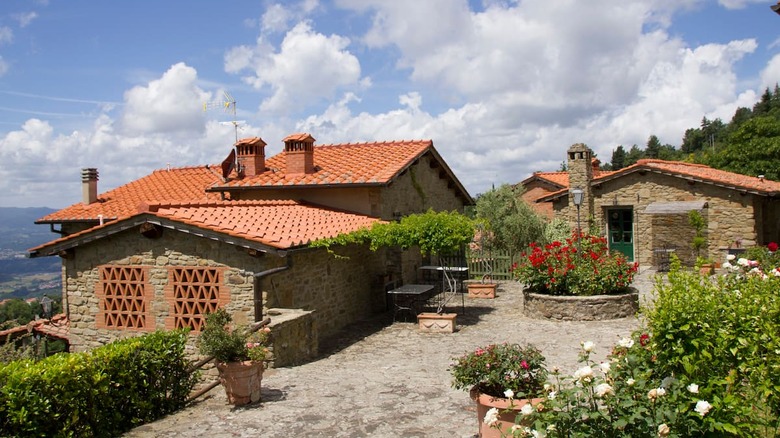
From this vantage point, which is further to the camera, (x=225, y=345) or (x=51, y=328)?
(x=51, y=328)

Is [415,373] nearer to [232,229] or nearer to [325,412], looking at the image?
[325,412]

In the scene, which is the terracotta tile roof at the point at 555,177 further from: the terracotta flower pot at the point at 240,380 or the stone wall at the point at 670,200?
the terracotta flower pot at the point at 240,380

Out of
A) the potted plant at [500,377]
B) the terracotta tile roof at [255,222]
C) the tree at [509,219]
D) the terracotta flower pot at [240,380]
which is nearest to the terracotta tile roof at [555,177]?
the tree at [509,219]

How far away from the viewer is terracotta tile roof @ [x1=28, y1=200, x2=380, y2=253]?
11.8 meters

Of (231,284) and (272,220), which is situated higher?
Answer: (272,220)

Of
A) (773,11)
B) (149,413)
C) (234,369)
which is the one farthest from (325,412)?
(773,11)

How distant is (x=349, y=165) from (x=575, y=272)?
7566mm

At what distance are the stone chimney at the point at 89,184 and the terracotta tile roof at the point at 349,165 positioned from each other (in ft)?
18.0

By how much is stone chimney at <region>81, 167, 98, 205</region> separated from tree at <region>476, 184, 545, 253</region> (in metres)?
14.2

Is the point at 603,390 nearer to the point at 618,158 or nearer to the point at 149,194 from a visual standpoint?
the point at 149,194

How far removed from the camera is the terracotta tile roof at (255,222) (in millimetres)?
11828

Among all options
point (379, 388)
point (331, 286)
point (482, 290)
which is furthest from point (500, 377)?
point (482, 290)

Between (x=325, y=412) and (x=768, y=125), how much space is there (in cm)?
3993

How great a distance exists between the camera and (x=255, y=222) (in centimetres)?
1330
